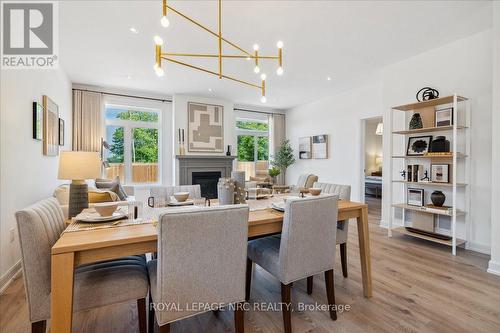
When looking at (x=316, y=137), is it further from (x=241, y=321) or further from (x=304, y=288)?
(x=241, y=321)

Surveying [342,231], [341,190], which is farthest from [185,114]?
[342,231]

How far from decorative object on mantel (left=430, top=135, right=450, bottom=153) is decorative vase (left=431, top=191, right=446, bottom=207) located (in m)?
0.57

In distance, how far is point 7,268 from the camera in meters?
2.27

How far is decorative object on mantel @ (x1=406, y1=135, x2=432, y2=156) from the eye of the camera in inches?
134

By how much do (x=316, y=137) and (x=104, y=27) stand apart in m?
4.97

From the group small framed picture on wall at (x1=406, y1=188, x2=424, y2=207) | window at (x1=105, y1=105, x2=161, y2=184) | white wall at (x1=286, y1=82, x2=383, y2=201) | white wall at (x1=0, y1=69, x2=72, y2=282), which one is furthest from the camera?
window at (x1=105, y1=105, x2=161, y2=184)

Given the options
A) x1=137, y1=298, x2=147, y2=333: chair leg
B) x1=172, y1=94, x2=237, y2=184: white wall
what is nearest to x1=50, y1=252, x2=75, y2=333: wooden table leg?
x1=137, y1=298, x2=147, y2=333: chair leg

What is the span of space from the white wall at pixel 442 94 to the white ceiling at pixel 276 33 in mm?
223

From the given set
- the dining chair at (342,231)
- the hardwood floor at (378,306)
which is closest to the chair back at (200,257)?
the hardwood floor at (378,306)

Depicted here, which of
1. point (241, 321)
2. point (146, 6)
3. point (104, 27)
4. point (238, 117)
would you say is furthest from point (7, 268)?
point (238, 117)

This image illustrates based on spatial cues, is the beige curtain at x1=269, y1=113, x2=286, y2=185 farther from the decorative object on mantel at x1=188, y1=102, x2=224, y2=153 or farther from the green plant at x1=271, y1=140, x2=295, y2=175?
the decorative object on mantel at x1=188, y1=102, x2=224, y2=153

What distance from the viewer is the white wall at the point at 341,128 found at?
5.05m

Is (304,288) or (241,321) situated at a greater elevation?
(241,321)

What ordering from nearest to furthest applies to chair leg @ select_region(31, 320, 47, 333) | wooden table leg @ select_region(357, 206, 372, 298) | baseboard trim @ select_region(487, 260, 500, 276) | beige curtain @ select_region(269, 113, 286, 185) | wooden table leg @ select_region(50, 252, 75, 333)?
wooden table leg @ select_region(50, 252, 75, 333) → chair leg @ select_region(31, 320, 47, 333) → wooden table leg @ select_region(357, 206, 372, 298) → baseboard trim @ select_region(487, 260, 500, 276) → beige curtain @ select_region(269, 113, 286, 185)
